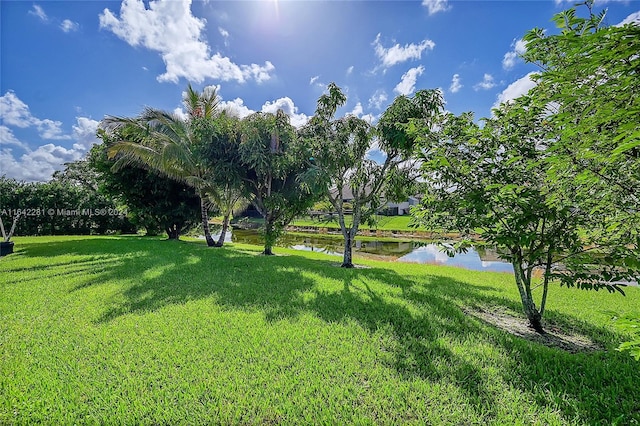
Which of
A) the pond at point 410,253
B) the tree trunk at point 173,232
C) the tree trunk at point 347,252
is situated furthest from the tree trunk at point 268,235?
the tree trunk at point 173,232

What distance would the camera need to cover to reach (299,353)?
2.90 m

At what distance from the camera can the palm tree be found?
40.0 ft

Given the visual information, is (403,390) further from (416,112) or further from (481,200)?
(416,112)

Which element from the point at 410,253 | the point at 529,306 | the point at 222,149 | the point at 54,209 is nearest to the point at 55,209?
the point at 54,209

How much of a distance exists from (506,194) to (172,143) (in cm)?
1272

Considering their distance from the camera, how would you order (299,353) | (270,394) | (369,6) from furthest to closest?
(369,6), (299,353), (270,394)

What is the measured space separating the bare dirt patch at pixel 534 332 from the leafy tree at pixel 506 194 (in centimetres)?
20

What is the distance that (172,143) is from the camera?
1198 centimetres

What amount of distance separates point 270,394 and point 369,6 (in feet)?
31.8

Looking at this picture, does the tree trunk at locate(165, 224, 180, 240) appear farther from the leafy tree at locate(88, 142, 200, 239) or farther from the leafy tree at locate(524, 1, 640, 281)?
the leafy tree at locate(524, 1, 640, 281)

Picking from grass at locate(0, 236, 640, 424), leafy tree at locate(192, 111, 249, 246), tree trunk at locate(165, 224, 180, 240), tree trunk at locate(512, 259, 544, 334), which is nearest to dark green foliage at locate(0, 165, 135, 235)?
tree trunk at locate(165, 224, 180, 240)

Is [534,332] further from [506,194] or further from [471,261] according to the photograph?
[471,261]

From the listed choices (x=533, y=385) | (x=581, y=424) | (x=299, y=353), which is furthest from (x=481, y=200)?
(x=299, y=353)

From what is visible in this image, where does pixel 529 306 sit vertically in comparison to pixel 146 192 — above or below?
below
